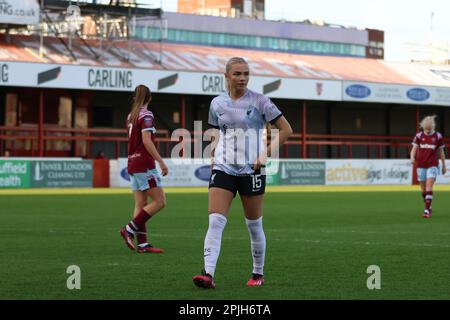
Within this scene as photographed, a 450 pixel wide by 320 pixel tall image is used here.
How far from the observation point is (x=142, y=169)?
48.3 feet

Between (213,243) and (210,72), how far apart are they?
43224 millimetres

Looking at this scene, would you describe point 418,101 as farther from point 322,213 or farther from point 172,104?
point 322,213

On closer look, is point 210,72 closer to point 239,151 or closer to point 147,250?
point 147,250

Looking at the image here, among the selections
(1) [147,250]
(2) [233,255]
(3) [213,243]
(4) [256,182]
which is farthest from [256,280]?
(1) [147,250]

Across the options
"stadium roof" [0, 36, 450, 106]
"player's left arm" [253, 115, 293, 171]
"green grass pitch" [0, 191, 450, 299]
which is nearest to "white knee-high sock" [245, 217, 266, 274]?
"green grass pitch" [0, 191, 450, 299]

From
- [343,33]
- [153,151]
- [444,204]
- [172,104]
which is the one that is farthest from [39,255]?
[343,33]

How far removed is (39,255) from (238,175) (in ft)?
14.2

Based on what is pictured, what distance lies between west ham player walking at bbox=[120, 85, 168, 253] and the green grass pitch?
0.28 metres

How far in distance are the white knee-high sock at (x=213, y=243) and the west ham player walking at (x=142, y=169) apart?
412 centimetres

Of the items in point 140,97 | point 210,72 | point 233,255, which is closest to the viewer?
point 233,255

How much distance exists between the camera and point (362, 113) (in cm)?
6625

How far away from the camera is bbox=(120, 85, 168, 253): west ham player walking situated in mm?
14375

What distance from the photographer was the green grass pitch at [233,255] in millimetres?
10039

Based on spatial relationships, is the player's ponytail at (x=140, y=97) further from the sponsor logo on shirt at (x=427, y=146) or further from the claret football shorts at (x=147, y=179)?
the sponsor logo on shirt at (x=427, y=146)
